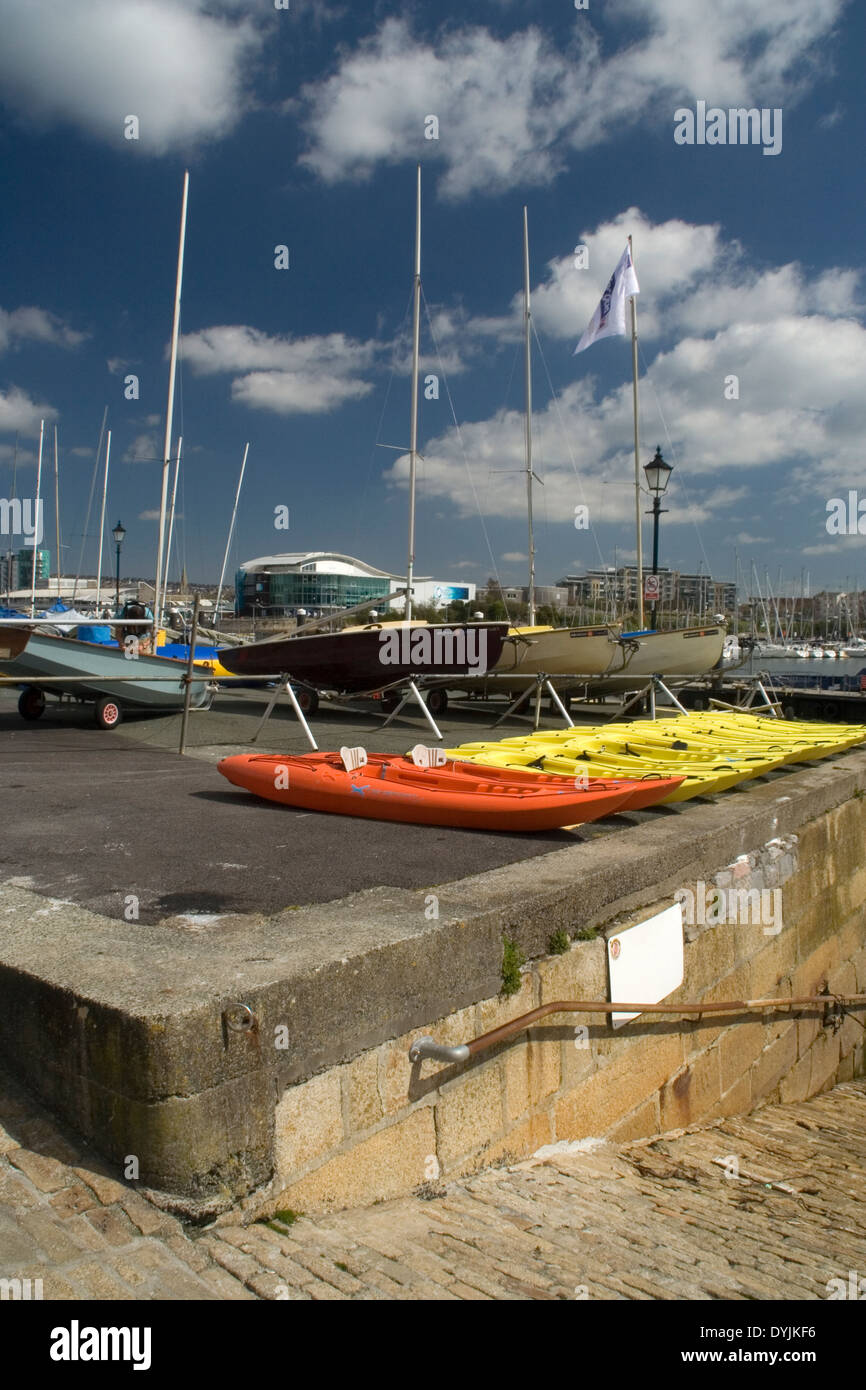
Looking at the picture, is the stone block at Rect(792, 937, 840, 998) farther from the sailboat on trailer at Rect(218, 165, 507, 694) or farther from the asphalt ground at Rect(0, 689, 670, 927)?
the sailboat on trailer at Rect(218, 165, 507, 694)

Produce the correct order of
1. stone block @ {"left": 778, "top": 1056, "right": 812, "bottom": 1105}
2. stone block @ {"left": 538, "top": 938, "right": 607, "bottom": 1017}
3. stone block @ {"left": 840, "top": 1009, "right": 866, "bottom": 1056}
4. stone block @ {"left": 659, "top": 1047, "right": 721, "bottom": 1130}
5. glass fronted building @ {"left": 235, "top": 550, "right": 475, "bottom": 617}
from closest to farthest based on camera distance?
stone block @ {"left": 538, "top": 938, "right": 607, "bottom": 1017} → stone block @ {"left": 659, "top": 1047, "right": 721, "bottom": 1130} → stone block @ {"left": 778, "top": 1056, "right": 812, "bottom": 1105} → stone block @ {"left": 840, "top": 1009, "right": 866, "bottom": 1056} → glass fronted building @ {"left": 235, "top": 550, "right": 475, "bottom": 617}

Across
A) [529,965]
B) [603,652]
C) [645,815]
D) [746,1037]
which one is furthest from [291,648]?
[529,965]

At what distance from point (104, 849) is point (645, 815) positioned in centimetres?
405

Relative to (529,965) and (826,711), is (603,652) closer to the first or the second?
(826,711)

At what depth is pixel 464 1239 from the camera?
3287 mm

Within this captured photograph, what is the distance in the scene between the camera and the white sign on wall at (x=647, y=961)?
5.13 metres

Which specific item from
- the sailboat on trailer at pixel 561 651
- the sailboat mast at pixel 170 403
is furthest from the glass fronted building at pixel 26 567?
the sailboat on trailer at pixel 561 651

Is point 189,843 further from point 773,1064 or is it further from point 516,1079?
point 773,1064

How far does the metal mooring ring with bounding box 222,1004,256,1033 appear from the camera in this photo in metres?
3.02

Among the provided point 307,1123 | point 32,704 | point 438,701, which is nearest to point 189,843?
point 307,1123

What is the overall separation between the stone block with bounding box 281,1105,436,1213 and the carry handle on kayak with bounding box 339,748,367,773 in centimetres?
380

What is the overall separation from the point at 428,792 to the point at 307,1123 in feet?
11.7

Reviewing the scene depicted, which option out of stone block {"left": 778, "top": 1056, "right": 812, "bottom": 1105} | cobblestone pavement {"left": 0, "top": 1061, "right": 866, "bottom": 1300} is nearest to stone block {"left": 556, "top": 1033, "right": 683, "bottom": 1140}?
cobblestone pavement {"left": 0, "top": 1061, "right": 866, "bottom": 1300}
